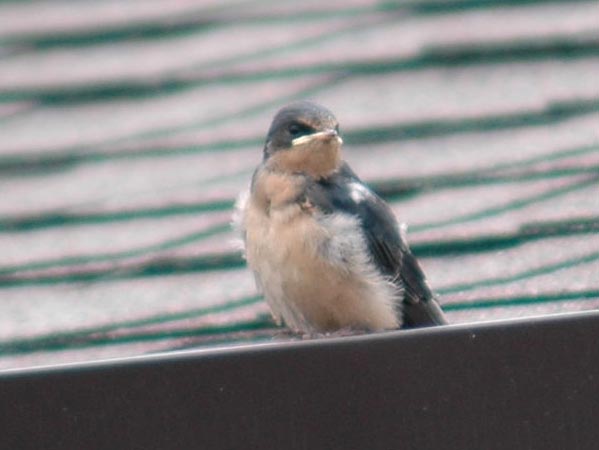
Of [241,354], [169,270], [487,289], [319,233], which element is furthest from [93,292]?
[241,354]

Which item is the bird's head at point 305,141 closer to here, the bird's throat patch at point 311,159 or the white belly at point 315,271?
the bird's throat patch at point 311,159

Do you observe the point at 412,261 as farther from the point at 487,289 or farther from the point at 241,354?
the point at 241,354

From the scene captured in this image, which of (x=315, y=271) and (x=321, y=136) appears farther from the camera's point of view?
(x=321, y=136)

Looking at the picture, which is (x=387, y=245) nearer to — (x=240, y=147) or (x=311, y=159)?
(x=311, y=159)

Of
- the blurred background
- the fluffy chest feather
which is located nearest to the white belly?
the fluffy chest feather

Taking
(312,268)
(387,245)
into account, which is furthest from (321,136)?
(312,268)

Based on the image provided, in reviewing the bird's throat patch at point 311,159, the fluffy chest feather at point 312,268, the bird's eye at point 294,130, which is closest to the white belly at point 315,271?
the fluffy chest feather at point 312,268
